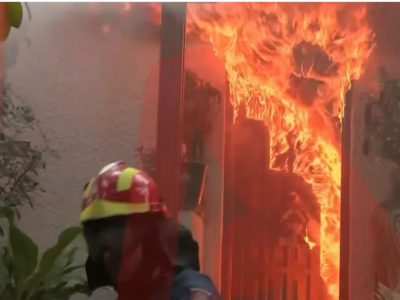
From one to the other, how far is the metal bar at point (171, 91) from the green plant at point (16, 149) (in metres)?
0.21

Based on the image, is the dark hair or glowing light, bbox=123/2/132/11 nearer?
the dark hair

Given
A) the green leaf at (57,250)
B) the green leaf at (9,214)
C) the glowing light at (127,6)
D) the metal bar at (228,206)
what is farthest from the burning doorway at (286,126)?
the green leaf at (9,214)

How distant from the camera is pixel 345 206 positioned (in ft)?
2.89

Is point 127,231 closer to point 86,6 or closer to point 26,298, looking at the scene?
point 26,298

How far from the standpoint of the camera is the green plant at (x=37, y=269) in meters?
0.84

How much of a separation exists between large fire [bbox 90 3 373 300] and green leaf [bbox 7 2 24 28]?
9.5 inches

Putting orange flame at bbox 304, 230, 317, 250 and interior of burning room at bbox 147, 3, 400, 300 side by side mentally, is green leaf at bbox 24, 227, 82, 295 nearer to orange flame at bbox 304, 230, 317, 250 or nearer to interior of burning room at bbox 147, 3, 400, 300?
interior of burning room at bbox 147, 3, 400, 300

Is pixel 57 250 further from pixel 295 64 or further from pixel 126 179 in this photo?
pixel 295 64

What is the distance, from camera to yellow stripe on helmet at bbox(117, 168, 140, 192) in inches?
31.7

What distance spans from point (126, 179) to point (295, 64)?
1.17 feet

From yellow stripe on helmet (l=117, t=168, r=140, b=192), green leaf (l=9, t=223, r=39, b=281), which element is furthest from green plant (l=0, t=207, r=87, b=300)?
yellow stripe on helmet (l=117, t=168, r=140, b=192)

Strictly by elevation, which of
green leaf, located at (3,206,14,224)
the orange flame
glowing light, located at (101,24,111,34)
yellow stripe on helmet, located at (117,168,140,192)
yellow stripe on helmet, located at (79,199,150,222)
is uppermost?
glowing light, located at (101,24,111,34)

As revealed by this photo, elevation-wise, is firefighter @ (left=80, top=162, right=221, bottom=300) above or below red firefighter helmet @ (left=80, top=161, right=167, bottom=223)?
below

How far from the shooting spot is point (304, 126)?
0.91 meters
